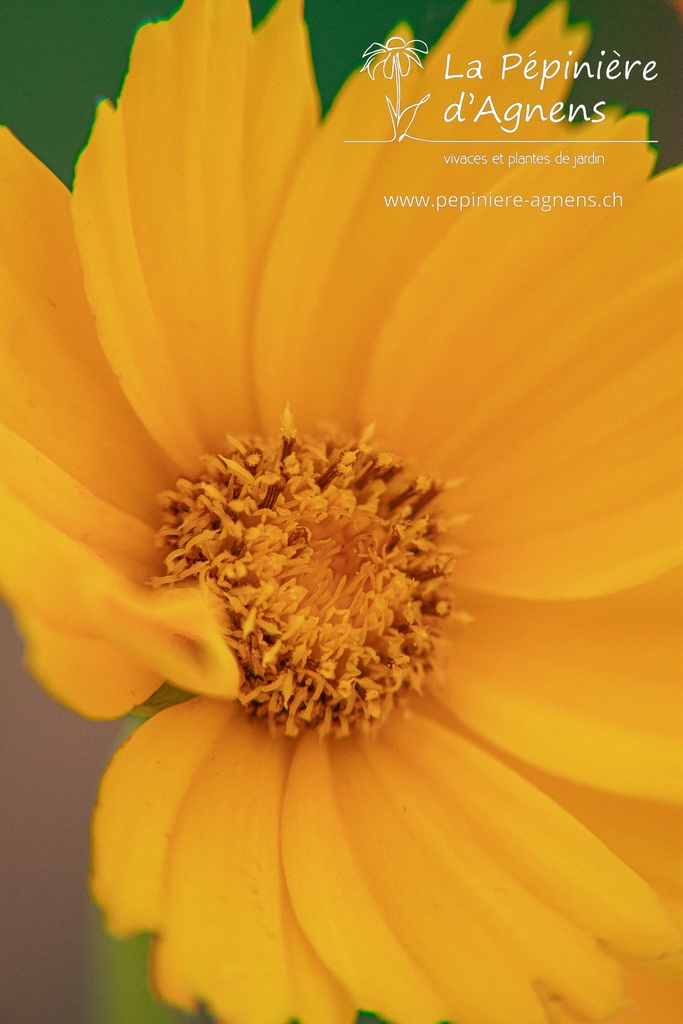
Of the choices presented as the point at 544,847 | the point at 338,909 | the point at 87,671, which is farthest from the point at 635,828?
the point at 87,671

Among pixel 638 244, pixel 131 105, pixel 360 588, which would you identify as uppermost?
pixel 638 244

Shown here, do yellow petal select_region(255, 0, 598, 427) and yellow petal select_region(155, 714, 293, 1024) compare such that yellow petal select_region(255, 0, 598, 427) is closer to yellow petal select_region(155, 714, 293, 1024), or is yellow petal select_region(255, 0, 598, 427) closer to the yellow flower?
the yellow flower

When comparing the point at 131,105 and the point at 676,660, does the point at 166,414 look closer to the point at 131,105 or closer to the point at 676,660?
the point at 131,105

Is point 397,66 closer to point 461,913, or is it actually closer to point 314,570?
point 314,570

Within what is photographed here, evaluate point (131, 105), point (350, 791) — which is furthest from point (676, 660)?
point (131, 105)

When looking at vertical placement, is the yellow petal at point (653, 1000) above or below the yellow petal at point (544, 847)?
below

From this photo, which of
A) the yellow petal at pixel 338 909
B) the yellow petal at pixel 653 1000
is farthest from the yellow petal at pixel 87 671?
the yellow petal at pixel 653 1000

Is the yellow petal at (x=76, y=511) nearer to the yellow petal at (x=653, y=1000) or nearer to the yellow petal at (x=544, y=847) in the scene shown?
the yellow petal at (x=544, y=847)
